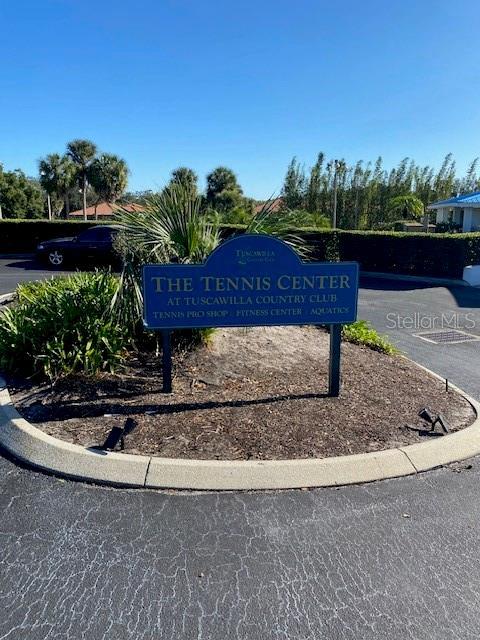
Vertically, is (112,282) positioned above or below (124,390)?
above

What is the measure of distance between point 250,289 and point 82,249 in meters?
12.7

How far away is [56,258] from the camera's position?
16.0 m

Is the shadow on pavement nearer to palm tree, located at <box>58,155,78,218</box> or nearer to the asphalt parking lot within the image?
the asphalt parking lot

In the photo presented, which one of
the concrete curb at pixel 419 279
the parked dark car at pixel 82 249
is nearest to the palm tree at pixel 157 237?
the parked dark car at pixel 82 249

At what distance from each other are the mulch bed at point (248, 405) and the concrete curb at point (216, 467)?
13 cm

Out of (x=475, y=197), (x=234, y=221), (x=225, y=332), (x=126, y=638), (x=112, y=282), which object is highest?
(x=475, y=197)

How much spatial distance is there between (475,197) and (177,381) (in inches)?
1159

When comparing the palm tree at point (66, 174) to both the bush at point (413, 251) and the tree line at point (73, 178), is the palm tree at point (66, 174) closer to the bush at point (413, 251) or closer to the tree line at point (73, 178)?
the tree line at point (73, 178)

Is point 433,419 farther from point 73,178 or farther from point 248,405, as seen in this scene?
point 73,178

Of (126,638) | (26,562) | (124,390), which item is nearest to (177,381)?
(124,390)

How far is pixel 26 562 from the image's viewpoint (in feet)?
7.66

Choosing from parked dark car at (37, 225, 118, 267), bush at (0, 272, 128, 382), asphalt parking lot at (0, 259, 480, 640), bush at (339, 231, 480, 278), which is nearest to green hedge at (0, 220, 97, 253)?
parked dark car at (37, 225, 118, 267)

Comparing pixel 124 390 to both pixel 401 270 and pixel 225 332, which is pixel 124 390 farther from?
pixel 401 270

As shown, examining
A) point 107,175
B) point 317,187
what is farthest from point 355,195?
point 107,175
